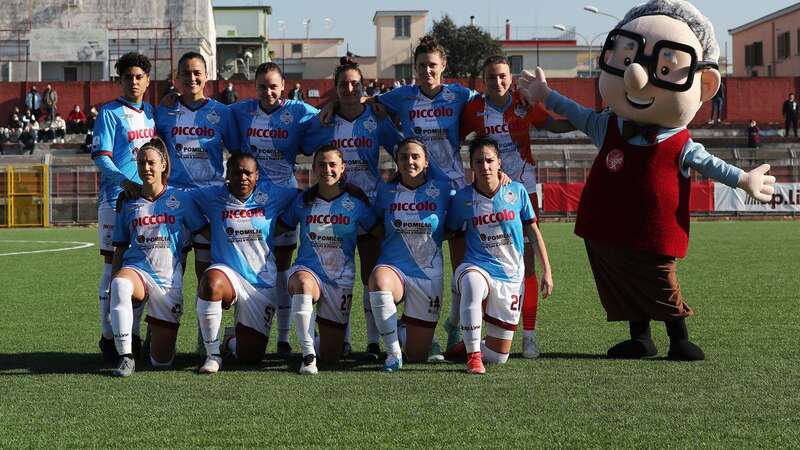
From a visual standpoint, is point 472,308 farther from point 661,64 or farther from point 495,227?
point 661,64

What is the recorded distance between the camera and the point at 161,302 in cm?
700

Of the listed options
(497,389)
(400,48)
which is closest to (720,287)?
(497,389)

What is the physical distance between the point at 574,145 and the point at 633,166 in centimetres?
3053

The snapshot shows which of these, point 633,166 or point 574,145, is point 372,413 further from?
point 574,145

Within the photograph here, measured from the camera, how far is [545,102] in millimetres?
7523

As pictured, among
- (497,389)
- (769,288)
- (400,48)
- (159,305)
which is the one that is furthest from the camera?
(400,48)

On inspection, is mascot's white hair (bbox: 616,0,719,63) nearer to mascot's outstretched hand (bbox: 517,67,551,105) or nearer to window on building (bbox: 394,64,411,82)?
mascot's outstretched hand (bbox: 517,67,551,105)

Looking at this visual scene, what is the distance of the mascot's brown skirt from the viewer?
23.2ft

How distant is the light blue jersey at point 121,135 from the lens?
7496 millimetres

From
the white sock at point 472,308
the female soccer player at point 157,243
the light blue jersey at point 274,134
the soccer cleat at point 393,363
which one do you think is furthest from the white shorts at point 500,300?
the female soccer player at point 157,243

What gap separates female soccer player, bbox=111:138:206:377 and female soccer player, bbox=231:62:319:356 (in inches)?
26.5

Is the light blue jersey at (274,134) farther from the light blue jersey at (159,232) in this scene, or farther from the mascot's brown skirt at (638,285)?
the mascot's brown skirt at (638,285)

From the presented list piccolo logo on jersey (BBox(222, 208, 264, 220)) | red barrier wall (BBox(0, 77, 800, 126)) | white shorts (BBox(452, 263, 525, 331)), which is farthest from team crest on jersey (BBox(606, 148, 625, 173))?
red barrier wall (BBox(0, 77, 800, 126))

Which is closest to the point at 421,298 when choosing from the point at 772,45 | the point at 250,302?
the point at 250,302
